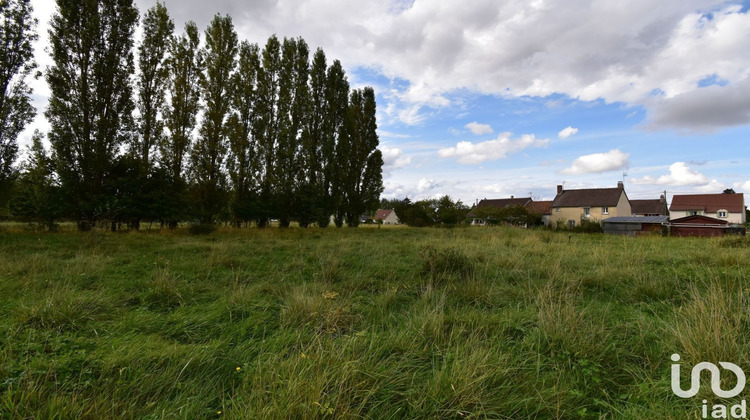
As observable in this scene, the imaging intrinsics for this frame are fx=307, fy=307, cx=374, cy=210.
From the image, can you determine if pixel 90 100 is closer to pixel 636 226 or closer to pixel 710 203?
pixel 636 226

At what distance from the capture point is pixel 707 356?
2.16 meters

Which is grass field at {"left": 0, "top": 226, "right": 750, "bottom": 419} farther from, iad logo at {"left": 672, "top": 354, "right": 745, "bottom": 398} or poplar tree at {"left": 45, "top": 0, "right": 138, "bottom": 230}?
poplar tree at {"left": 45, "top": 0, "right": 138, "bottom": 230}

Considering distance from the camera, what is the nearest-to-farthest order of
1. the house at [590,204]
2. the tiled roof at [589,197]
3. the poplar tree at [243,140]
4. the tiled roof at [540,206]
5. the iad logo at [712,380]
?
1. the iad logo at [712,380]
2. the poplar tree at [243,140]
3. the house at [590,204]
4. the tiled roof at [589,197]
5. the tiled roof at [540,206]

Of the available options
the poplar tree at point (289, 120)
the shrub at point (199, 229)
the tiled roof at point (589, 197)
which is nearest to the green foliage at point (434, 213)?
the poplar tree at point (289, 120)

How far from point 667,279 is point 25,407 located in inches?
282

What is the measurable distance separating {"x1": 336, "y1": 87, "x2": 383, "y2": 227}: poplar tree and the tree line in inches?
9.9

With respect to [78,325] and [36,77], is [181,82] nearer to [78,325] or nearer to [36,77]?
[36,77]

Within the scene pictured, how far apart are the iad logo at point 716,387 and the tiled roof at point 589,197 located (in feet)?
154

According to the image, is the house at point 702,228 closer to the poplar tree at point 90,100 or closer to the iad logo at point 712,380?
the iad logo at point 712,380

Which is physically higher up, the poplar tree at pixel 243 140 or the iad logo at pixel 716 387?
the poplar tree at pixel 243 140

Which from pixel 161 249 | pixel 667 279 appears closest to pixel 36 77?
pixel 161 249

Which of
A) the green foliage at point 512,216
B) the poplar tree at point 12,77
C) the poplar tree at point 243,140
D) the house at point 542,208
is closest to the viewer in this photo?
the poplar tree at point 12,77

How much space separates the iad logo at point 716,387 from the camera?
1.76 m

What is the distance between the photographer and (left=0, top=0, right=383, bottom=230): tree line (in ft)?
41.5
